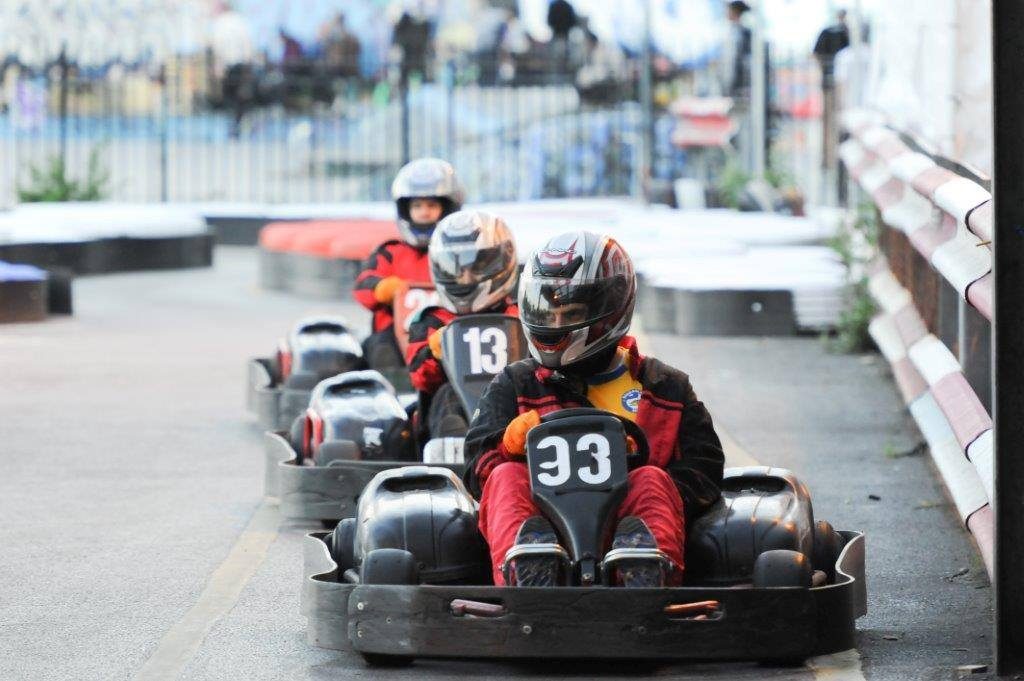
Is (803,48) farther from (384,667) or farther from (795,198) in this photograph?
(384,667)

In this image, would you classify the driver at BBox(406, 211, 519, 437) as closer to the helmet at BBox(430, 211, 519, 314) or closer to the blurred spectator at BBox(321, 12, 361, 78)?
the helmet at BBox(430, 211, 519, 314)

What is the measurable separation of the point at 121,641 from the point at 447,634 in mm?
1183

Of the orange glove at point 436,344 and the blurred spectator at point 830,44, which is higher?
the blurred spectator at point 830,44

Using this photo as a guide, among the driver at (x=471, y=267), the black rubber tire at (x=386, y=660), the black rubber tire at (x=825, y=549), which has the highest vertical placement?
→ the driver at (x=471, y=267)

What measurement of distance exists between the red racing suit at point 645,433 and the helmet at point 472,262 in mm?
2204

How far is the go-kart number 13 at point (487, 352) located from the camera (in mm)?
7816

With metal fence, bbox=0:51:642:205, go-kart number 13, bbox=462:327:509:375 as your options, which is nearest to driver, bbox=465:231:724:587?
go-kart number 13, bbox=462:327:509:375

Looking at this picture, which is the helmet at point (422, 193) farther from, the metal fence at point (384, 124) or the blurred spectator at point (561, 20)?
the blurred spectator at point (561, 20)

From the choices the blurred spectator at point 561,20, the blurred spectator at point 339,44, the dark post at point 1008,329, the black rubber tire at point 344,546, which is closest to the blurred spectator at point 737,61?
the blurred spectator at point 561,20

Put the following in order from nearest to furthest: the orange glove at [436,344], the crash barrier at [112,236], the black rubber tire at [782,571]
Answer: the black rubber tire at [782,571]
the orange glove at [436,344]
the crash barrier at [112,236]

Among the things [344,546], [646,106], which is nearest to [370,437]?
[344,546]

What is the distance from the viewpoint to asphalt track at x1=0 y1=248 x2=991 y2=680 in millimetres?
5812

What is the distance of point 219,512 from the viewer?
329 inches

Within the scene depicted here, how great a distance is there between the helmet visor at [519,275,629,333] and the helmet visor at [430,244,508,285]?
2325 mm
